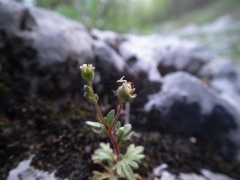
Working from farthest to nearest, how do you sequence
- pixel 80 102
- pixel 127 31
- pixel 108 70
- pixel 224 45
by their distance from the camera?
pixel 224 45 < pixel 127 31 < pixel 108 70 < pixel 80 102

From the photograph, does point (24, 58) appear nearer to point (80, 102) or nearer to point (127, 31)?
point (80, 102)

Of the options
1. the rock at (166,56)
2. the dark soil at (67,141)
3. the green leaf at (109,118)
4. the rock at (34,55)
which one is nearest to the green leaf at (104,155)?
the dark soil at (67,141)

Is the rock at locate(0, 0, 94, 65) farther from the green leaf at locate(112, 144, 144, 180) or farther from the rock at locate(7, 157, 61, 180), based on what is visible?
the green leaf at locate(112, 144, 144, 180)

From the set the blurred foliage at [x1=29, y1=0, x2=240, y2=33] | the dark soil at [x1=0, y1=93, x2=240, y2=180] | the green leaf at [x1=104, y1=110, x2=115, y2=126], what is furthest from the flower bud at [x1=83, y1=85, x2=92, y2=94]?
the blurred foliage at [x1=29, y1=0, x2=240, y2=33]

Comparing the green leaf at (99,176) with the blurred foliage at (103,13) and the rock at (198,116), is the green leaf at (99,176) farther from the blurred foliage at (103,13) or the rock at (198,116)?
the blurred foliage at (103,13)

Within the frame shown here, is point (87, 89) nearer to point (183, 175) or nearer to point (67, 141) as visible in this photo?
point (67, 141)

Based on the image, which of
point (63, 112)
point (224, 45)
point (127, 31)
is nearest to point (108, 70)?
point (63, 112)
